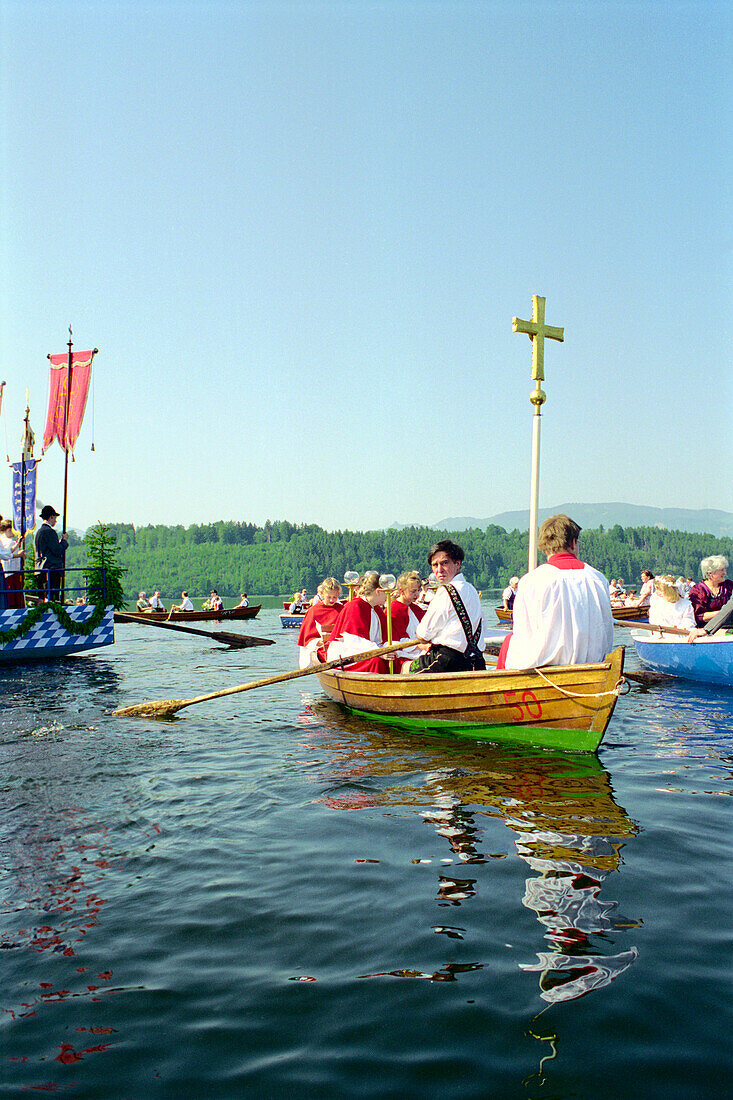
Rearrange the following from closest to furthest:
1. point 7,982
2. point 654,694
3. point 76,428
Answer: point 7,982, point 654,694, point 76,428

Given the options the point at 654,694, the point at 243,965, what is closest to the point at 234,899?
the point at 243,965

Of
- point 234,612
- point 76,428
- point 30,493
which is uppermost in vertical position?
point 76,428

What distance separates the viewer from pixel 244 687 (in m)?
9.85

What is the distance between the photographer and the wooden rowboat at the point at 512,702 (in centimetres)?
686

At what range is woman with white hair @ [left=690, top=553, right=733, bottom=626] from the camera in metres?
13.3

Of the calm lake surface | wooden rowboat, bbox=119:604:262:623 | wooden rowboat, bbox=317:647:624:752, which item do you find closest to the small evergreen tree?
wooden rowboat, bbox=317:647:624:752

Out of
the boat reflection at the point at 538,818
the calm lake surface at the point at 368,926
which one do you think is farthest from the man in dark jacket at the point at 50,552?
the calm lake surface at the point at 368,926

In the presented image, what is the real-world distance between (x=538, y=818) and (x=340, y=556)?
163 meters

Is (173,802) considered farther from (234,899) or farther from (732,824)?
(732,824)

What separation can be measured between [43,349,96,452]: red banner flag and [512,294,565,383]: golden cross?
15.2 metres

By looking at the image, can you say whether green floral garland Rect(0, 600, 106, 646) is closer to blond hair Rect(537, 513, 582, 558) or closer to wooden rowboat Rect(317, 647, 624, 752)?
wooden rowboat Rect(317, 647, 624, 752)

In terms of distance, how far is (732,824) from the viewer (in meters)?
5.62

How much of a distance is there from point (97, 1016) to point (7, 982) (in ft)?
1.89

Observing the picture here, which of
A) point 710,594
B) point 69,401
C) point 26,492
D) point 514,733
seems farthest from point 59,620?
point 710,594
